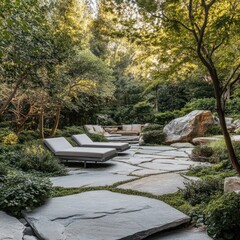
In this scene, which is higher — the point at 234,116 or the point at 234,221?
the point at 234,116

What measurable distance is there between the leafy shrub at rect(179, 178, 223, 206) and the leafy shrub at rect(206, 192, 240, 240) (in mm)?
870

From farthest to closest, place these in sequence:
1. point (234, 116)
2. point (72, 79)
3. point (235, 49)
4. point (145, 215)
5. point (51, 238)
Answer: point (234, 116) → point (72, 79) → point (235, 49) → point (145, 215) → point (51, 238)

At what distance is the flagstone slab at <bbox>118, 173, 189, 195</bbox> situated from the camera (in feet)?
13.2

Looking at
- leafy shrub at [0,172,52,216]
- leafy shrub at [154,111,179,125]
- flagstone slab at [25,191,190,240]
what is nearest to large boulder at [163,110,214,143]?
leafy shrub at [154,111,179,125]

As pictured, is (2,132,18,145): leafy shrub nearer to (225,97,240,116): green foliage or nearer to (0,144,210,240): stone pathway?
(0,144,210,240): stone pathway

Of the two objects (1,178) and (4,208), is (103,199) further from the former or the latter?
(1,178)

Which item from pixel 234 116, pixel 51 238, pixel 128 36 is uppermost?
pixel 128 36

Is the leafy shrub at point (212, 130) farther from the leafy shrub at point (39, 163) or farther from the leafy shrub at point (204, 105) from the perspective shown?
the leafy shrub at point (39, 163)

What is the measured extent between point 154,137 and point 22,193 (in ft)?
29.2

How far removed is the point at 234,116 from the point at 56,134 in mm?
8786

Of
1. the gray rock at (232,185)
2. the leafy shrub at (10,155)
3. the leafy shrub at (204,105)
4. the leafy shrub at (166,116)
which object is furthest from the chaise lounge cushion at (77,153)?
the leafy shrub at (204,105)

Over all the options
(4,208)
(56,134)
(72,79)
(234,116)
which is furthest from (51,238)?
(234,116)

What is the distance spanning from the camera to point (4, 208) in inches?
120

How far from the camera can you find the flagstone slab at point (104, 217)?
2.48 m
